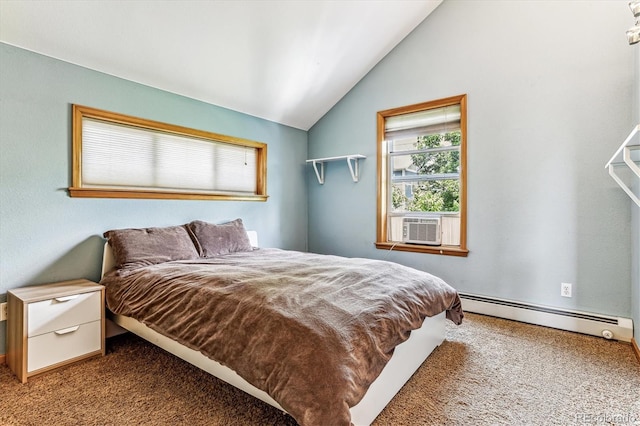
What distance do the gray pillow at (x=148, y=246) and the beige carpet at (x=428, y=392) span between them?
67 centimetres

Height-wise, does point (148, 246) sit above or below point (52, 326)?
above

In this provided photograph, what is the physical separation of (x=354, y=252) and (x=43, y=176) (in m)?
3.06

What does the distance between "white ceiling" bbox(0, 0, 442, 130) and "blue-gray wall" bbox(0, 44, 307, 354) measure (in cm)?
14

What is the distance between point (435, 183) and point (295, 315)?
2629mm

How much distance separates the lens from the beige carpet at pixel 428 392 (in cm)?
155

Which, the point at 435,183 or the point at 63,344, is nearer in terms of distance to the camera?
the point at 63,344

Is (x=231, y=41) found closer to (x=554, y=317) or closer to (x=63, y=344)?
(x=63, y=344)

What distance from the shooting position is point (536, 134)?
2.78 metres

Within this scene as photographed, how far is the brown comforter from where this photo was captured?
3.93 feet

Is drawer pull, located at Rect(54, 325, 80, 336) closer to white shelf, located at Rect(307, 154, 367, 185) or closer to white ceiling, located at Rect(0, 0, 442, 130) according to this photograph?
white ceiling, located at Rect(0, 0, 442, 130)

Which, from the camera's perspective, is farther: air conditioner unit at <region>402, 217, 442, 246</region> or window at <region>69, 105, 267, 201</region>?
air conditioner unit at <region>402, 217, 442, 246</region>

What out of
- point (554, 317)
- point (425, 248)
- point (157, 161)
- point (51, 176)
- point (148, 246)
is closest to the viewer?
point (51, 176)

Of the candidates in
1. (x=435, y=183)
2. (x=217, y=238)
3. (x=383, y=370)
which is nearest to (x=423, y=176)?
(x=435, y=183)

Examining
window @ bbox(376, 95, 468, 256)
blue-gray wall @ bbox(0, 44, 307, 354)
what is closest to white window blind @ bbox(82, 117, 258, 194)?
blue-gray wall @ bbox(0, 44, 307, 354)
